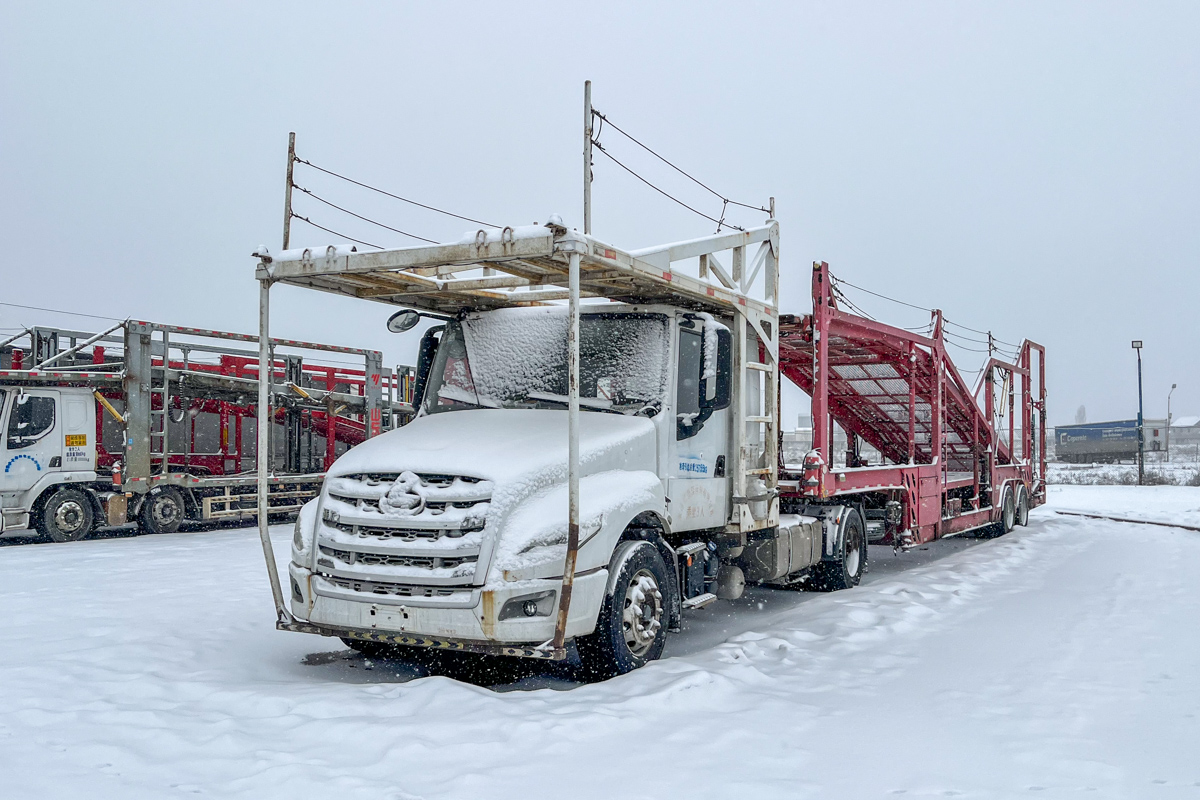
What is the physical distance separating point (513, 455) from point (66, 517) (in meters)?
12.0

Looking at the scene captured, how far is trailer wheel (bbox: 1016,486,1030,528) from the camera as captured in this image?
17.2 metres

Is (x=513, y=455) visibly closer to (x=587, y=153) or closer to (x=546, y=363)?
(x=546, y=363)

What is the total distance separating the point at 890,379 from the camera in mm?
12859

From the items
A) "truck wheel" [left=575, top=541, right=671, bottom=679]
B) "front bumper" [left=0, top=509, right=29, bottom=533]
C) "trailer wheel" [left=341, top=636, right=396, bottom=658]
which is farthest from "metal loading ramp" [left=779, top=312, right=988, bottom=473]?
"front bumper" [left=0, top=509, right=29, bottom=533]

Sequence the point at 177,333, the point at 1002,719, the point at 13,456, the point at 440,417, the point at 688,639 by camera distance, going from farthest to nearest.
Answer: the point at 177,333 < the point at 13,456 < the point at 688,639 < the point at 440,417 < the point at 1002,719

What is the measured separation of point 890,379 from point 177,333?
445 inches

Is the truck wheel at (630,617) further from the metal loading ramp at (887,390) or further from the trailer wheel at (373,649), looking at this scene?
the metal loading ramp at (887,390)

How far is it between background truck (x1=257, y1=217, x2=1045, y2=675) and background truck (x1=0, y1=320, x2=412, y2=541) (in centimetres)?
980

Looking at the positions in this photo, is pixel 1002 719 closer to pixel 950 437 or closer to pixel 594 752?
pixel 594 752

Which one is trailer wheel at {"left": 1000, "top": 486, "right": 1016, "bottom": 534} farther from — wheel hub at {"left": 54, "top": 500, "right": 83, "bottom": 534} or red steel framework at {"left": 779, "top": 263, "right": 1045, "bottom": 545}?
wheel hub at {"left": 54, "top": 500, "right": 83, "bottom": 534}

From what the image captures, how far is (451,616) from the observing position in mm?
5273

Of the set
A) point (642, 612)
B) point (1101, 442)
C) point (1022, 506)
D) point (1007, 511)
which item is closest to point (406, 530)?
point (642, 612)

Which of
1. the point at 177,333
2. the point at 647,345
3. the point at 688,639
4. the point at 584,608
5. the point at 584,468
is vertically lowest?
the point at 688,639

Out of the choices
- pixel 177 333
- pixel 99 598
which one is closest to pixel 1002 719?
pixel 99 598
